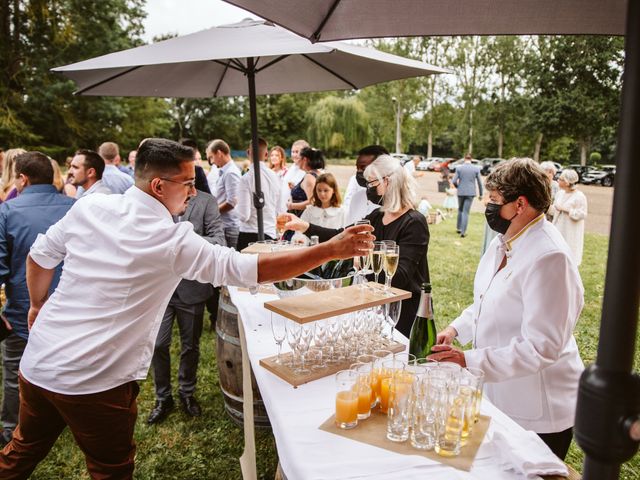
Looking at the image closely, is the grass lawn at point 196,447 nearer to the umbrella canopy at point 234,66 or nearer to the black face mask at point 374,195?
the black face mask at point 374,195

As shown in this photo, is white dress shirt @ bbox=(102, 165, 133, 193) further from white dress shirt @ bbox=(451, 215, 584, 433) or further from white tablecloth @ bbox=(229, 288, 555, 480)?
white dress shirt @ bbox=(451, 215, 584, 433)

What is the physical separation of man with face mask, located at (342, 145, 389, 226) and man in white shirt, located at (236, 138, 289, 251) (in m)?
1.12

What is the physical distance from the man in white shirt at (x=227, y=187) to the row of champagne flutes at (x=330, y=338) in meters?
4.17

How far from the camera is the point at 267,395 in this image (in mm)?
1891

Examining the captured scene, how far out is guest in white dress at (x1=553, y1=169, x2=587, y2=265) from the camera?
775 centimetres

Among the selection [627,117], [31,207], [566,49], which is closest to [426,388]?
[627,117]

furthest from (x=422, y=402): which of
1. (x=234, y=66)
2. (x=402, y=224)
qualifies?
(x=234, y=66)

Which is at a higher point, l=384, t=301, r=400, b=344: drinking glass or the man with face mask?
the man with face mask

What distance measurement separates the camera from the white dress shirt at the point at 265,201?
6008 mm

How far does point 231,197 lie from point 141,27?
26.6m

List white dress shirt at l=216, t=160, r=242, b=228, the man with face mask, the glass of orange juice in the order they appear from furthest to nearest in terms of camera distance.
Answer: white dress shirt at l=216, t=160, r=242, b=228
the man with face mask
the glass of orange juice

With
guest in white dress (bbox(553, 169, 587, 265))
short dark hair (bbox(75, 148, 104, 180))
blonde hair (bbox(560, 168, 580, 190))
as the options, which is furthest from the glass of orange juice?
blonde hair (bbox(560, 168, 580, 190))

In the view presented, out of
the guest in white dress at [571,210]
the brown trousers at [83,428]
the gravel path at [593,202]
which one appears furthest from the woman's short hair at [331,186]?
the gravel path at [593,202]

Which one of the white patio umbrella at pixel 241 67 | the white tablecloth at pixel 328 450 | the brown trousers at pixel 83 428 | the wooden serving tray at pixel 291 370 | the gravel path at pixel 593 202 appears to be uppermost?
the white patio umbrella at pixel 241 67
